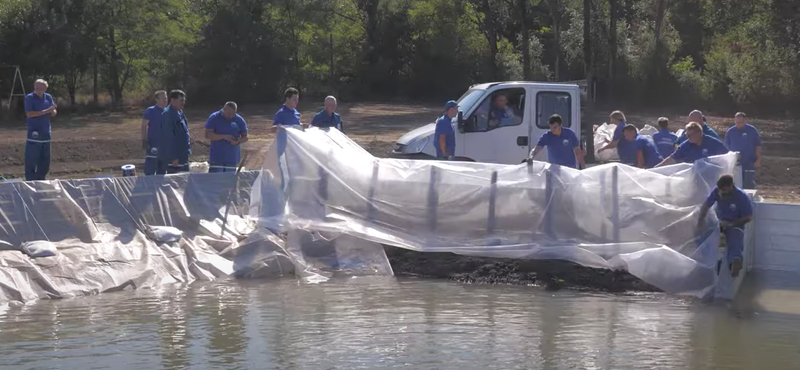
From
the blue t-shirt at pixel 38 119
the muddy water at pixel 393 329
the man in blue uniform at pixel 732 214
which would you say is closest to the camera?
the muddy water at pixel 393 329

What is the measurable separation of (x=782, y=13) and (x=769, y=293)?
21.6 m

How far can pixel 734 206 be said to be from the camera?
35.5 ft

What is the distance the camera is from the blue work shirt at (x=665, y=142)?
48.7ft

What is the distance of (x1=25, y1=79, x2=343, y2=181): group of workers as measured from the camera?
1345 centimetres

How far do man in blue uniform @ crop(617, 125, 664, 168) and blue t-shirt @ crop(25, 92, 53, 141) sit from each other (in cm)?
822

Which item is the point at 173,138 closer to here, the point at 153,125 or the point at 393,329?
the point at 153,125

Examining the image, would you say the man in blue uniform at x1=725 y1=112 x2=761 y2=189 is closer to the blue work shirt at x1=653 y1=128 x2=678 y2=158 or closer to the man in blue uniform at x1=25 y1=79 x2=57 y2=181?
the blue work shirt at x1=653 y1=128 x2=678 y2=158

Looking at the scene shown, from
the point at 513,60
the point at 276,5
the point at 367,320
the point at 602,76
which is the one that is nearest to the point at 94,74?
the point at 276,5

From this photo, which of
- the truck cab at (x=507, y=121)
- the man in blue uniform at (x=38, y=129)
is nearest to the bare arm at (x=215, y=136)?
the man in blue uniform at (x=38, y=129)

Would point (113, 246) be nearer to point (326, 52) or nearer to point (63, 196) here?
point (63, 196)

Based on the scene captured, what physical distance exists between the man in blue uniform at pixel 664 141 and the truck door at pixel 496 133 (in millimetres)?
2096

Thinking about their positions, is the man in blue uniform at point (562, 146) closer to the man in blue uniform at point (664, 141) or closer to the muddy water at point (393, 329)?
the man in blue uniform at point (664, 141)

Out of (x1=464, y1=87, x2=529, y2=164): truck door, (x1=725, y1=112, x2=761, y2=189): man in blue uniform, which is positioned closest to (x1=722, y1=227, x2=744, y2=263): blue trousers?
(x1=725, y1=112, x2=761, y2=189): man in blue uniform

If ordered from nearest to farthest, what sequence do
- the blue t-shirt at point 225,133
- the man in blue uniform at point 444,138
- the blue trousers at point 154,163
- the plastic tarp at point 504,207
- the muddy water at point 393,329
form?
the muddy water at point 393,329, the plastic tarp at point 504,207, the blue t-shirt at point 225,133, the blue trousers at point 154,163, the man in blue uniform at point 444,138
